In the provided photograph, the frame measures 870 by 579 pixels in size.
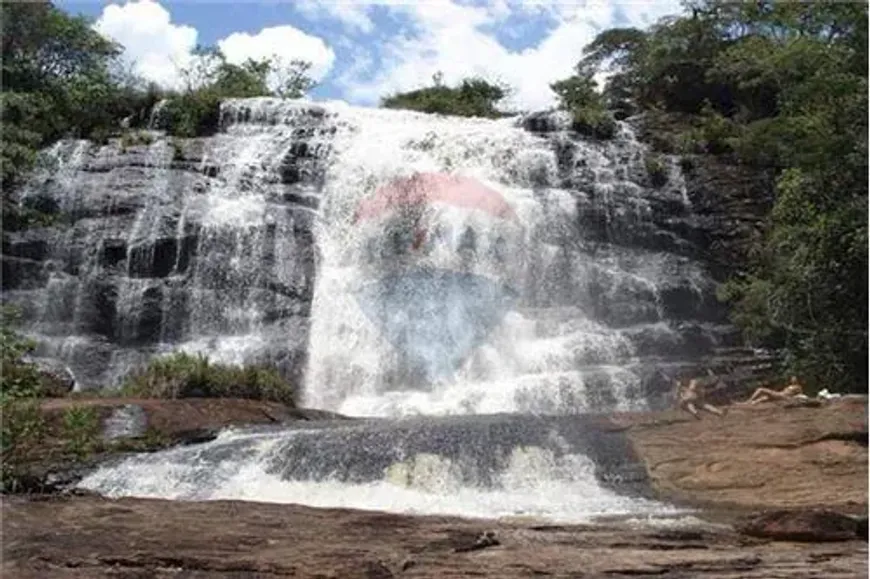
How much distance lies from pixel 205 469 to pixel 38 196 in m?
12.8

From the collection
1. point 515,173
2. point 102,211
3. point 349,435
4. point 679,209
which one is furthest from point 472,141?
point 349,435

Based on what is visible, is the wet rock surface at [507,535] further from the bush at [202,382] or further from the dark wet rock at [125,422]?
the bush at [202,382]

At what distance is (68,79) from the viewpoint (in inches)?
1096

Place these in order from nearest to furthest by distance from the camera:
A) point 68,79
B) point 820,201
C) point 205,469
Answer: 1. point 205,469
2. point 820,201
3. point 68,79

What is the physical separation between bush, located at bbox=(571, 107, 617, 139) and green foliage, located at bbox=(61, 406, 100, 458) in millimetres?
14566

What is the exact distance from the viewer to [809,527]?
6.41 meters

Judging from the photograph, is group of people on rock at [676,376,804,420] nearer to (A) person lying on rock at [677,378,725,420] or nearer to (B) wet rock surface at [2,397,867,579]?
(A) person lying on rock at [677,378,725,420]

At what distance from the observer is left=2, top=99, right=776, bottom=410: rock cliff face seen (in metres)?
20.1

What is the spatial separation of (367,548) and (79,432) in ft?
24.9

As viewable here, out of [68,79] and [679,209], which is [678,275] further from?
[68,79]

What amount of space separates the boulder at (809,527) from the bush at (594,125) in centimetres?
1852

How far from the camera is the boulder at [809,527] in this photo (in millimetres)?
6336

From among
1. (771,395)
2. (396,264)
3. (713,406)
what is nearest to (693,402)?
(713,406)

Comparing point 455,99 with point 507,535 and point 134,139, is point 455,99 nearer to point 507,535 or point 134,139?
point 134,139
